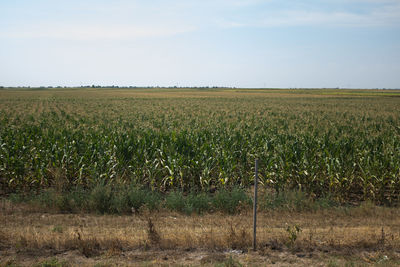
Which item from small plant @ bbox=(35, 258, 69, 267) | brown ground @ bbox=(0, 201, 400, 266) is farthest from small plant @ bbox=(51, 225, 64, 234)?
small plant @ bbox=(35, 258, 69, 267)

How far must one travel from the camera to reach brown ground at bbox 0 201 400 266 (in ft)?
14.5

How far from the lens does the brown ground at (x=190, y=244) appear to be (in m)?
4.43

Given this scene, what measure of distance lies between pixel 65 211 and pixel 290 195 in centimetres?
554

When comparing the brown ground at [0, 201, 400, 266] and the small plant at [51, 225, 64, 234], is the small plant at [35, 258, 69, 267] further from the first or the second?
the small plant at [51, 225, 64, 234]

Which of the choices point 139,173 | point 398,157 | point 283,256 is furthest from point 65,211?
point 398,157

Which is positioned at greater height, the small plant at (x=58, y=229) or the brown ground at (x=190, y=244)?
the brown ground at (x=190, y=244)

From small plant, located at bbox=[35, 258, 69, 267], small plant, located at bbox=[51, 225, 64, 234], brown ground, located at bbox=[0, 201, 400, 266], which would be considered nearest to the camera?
small plant, located at bbox=[35, 258, 69, 267]

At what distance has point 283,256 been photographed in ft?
15.0

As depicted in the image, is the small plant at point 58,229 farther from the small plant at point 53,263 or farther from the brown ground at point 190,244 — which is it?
the small plant at point 53,263

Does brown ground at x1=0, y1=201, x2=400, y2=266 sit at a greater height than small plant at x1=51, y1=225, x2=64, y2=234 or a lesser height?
greater

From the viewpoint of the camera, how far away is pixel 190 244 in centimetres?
491

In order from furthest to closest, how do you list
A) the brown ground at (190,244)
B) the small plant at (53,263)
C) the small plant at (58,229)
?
the small plant at (58,229) < the brown ground at (190,244) < the small plant at (53,263)

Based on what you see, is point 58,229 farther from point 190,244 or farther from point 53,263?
point 190,244

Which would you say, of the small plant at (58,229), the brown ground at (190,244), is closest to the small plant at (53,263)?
the brown ground at (190,244)
